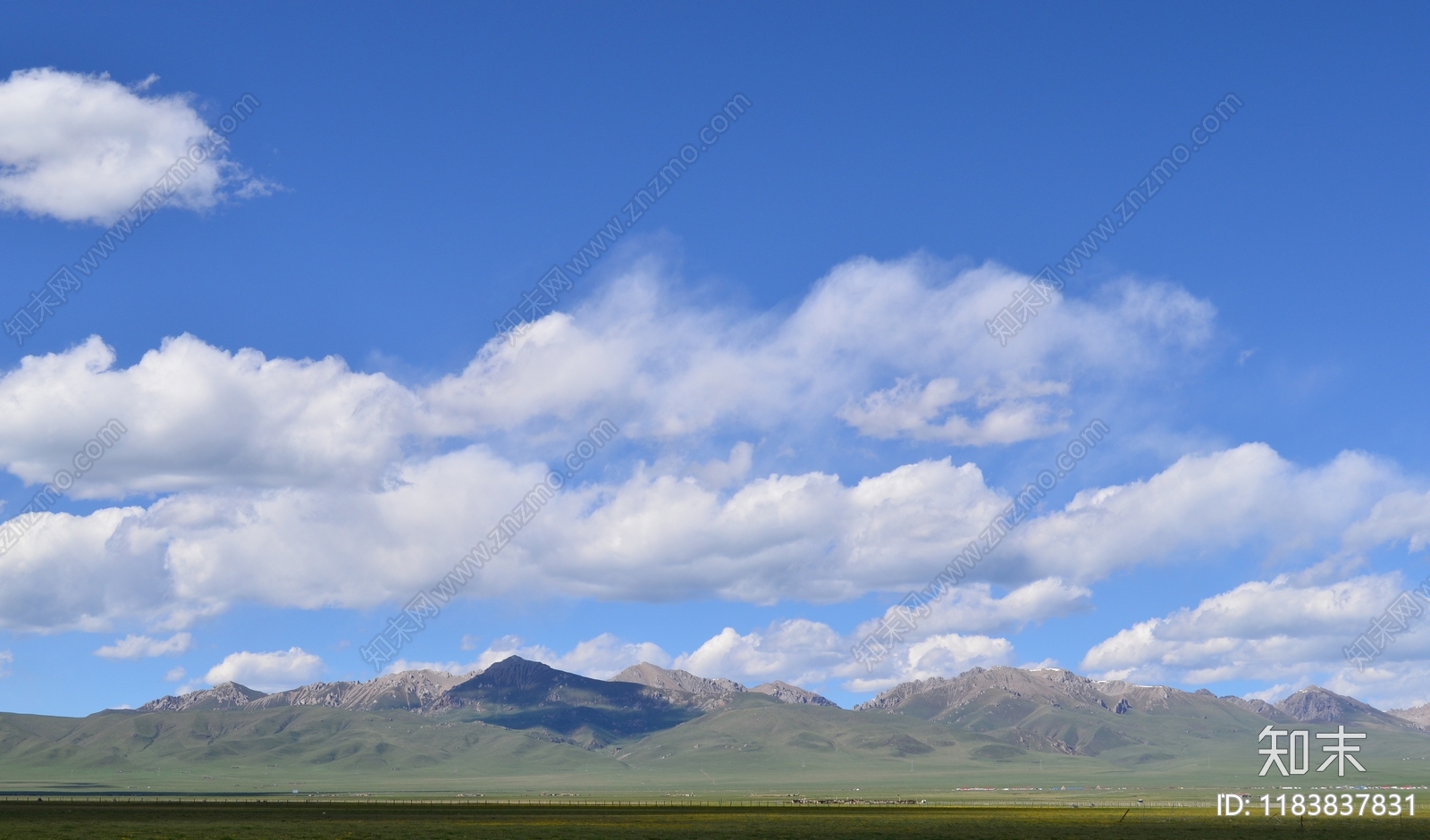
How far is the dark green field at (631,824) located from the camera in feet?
389

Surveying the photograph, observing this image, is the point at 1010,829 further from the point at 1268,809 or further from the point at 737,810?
the point at 1268,809

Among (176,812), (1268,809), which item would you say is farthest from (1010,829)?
(176,812)

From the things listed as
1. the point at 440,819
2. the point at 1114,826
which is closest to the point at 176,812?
the point at 440,819

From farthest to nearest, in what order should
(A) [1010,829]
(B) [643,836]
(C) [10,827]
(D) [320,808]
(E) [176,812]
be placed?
1. (D) [320,808]
2. (E) [176,812]
3. (A) [1010,829]
4. (C) [10,827]
5. (B) [643,836]

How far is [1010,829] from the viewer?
440ft

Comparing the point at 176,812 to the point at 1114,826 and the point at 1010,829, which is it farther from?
the point at 1114,826


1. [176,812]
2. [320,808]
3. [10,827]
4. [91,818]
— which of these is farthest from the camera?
[320,808]

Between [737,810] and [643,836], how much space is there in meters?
85.1

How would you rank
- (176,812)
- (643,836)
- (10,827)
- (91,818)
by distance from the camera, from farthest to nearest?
(176,812), (91,818), (10,827), (643,836)

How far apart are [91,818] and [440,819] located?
142ft

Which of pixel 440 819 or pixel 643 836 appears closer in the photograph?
pixel 643 836

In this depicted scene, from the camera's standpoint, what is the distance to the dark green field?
11856cm

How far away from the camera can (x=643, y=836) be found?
4488 inches

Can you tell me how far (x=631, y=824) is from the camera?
141625 millimetres
